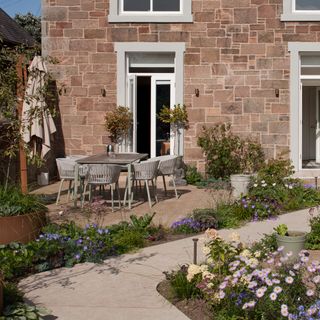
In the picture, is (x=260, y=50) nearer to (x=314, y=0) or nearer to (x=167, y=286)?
(x=314, y=0)

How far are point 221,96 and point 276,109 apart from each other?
4.27ft

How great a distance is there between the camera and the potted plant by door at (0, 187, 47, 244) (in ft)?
19.6

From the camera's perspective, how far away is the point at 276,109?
504 inches

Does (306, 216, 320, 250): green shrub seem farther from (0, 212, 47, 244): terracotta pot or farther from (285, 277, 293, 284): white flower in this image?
(0, 212, 47, 244): terracotta pot

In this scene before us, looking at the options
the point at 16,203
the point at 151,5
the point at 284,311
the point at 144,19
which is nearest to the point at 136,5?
the point at 151,5

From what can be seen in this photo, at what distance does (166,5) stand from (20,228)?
8.44 metres

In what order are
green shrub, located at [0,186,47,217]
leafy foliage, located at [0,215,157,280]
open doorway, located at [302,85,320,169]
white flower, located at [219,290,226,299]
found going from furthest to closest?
open doorway, located at [302,85,320,169] → green shrub, located at [0,186,47,217] → leafy foliage, located at [0,215,157,280] → white flower, located at [219,290,226,299]

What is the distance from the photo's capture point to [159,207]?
9242 millimetres

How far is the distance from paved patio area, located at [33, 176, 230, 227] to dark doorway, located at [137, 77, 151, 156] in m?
1.98

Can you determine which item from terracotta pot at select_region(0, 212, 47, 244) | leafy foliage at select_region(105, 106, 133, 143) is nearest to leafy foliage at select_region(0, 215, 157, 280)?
terracotta pot at select_region(0, 212, 47, 244)

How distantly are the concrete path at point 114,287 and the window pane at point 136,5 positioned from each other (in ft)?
25.6

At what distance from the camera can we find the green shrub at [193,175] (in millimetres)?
12352

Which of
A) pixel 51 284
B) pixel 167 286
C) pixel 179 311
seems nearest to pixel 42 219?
pixel 51 284

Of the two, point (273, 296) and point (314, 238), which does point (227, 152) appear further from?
point (273, 296)
